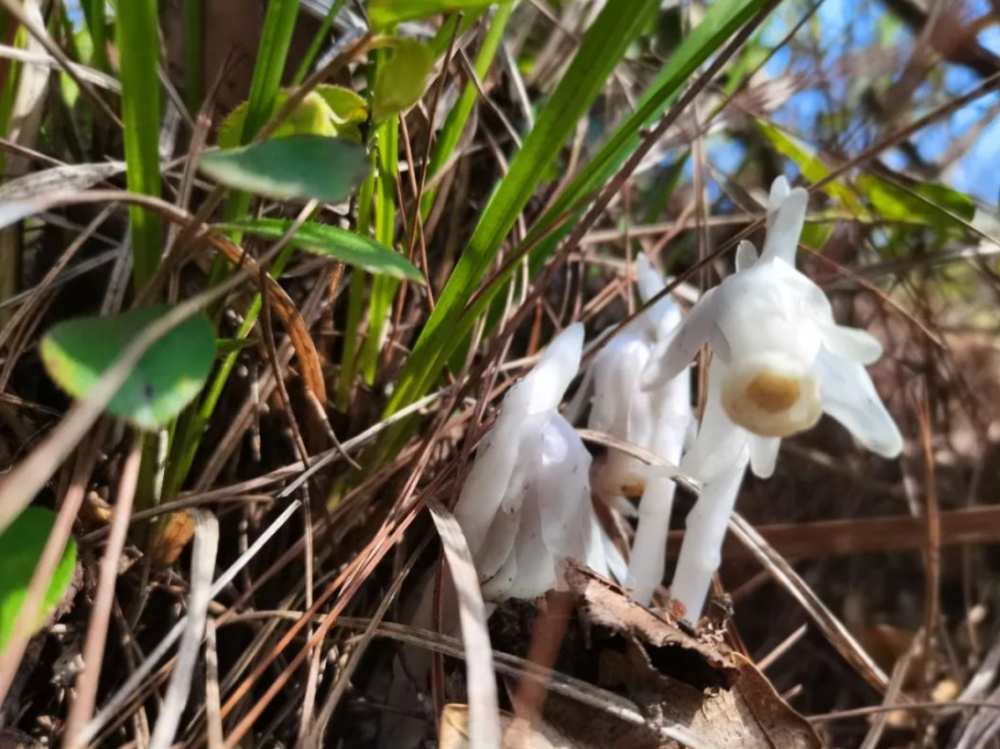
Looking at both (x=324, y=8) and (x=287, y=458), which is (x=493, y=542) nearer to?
(x=287, y=458)

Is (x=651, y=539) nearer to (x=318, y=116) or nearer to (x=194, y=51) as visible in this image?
(x=318, y=116)

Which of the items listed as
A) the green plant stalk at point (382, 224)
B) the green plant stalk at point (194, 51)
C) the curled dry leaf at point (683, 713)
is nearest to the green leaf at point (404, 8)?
the green plant stalk at point (382, 224)

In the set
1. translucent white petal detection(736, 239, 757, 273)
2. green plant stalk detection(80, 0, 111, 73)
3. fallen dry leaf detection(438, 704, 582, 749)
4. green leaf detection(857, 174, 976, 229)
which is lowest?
fallen dry leaf detection(438, 704, 582, 749)

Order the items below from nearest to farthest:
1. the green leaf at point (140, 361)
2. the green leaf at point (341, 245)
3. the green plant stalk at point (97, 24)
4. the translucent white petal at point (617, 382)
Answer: the green leaf at point (140, 361), the green leaf at point (341, 245), the green plant stalk at point (97, 24), the translucent white petal at point (617, 382)

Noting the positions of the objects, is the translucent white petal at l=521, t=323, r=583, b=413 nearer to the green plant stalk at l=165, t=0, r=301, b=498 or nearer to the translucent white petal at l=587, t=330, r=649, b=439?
the translucent white petal at l=587, t=330, r=649, b=439

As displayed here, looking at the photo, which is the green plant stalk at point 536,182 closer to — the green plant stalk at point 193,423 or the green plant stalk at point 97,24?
the green plant stalk at point 193,423

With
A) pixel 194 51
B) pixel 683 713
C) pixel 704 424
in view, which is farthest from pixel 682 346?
pixel 194 51

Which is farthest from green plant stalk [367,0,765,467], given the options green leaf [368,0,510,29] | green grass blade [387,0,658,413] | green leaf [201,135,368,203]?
green leaf [201,135,368,203]
